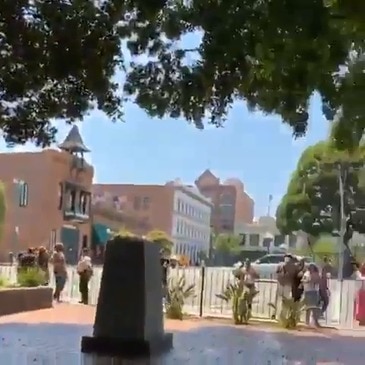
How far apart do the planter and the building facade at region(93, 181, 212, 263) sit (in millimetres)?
1981

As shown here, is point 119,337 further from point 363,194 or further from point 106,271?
point 363,194

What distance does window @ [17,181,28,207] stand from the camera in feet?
43.2

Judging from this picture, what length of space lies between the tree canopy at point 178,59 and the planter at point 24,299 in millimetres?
6292

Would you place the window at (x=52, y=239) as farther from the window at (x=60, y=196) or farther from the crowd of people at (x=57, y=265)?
the window at (x=60, y=196)

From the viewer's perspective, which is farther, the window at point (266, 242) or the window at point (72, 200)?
the window at point (266, 242)

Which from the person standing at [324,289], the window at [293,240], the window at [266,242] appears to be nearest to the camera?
the person standing at [324,289]

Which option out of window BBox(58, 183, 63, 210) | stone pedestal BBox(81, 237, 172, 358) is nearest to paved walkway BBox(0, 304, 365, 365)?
stone pedestal BBox(81, 237, 172, 358)

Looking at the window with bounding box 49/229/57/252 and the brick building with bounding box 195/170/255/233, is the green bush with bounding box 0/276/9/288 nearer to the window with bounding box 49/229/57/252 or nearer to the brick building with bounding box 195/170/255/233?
the window with bounding box 49/229/57/252

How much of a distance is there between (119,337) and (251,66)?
2370 mm

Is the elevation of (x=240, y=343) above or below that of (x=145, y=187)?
below

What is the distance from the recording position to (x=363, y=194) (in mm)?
16266

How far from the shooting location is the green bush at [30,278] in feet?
39.9

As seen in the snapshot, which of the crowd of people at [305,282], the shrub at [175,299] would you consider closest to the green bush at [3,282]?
the shrub at [175,299]

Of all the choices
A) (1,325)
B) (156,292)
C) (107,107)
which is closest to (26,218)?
(1,325)
